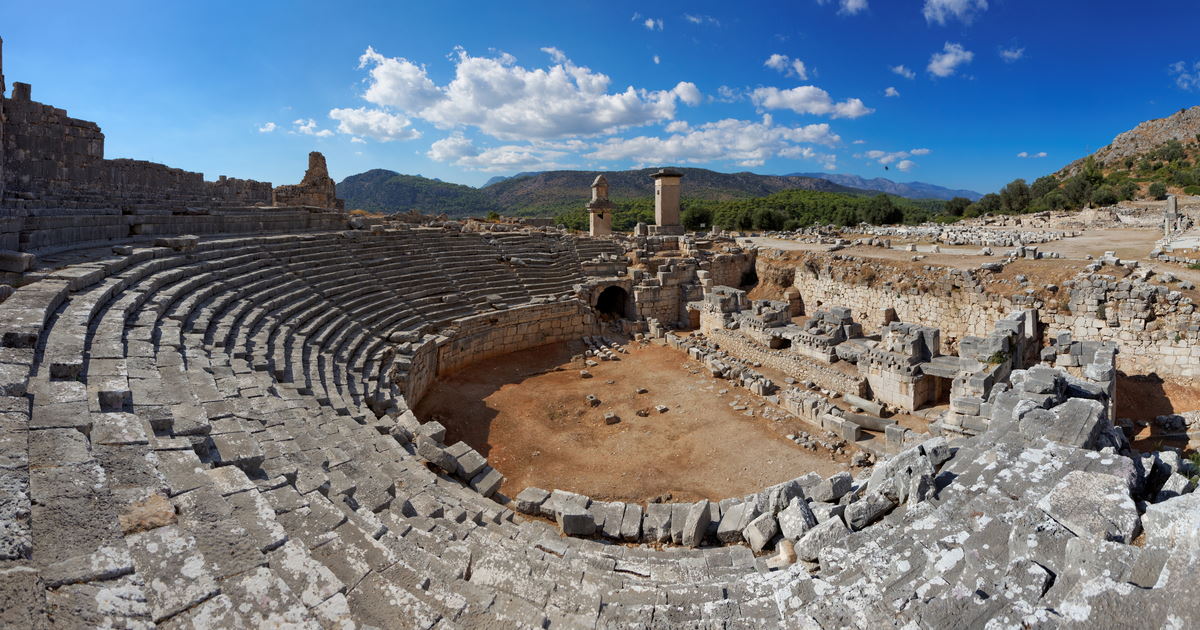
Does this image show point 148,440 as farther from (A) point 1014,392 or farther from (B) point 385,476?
(A) point 1014,392

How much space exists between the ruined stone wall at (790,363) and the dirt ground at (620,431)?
1822 mm

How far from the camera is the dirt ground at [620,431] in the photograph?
35.8 ft

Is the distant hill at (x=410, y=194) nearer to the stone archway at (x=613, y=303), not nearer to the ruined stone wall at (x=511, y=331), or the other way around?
the stone archway at (x=613, y=303)

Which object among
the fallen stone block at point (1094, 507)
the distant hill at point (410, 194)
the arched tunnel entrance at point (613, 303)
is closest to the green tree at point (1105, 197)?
the arched tunnel entrance at point (613, 303)

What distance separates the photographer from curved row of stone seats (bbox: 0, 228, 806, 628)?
114 inches

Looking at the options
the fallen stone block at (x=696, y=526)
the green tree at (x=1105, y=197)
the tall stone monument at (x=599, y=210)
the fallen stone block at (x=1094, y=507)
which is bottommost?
the fallen stone block at (x=696, y=526)

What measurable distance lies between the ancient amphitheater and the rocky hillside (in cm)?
5440

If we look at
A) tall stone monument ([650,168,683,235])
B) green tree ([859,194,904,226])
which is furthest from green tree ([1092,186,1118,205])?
tall stone monument ([650,168,683,235])

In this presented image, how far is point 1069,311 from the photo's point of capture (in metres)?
15.4

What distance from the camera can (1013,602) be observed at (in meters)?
3.76

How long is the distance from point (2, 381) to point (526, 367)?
1435 cm

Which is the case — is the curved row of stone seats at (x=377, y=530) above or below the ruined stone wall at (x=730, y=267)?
below

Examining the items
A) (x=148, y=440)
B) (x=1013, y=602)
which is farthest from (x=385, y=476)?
(x=1013, y=602)

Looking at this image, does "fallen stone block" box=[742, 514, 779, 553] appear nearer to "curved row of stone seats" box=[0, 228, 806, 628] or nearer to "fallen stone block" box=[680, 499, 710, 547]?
"curved row of stone seats" box=[0, 228, 806, 628]
